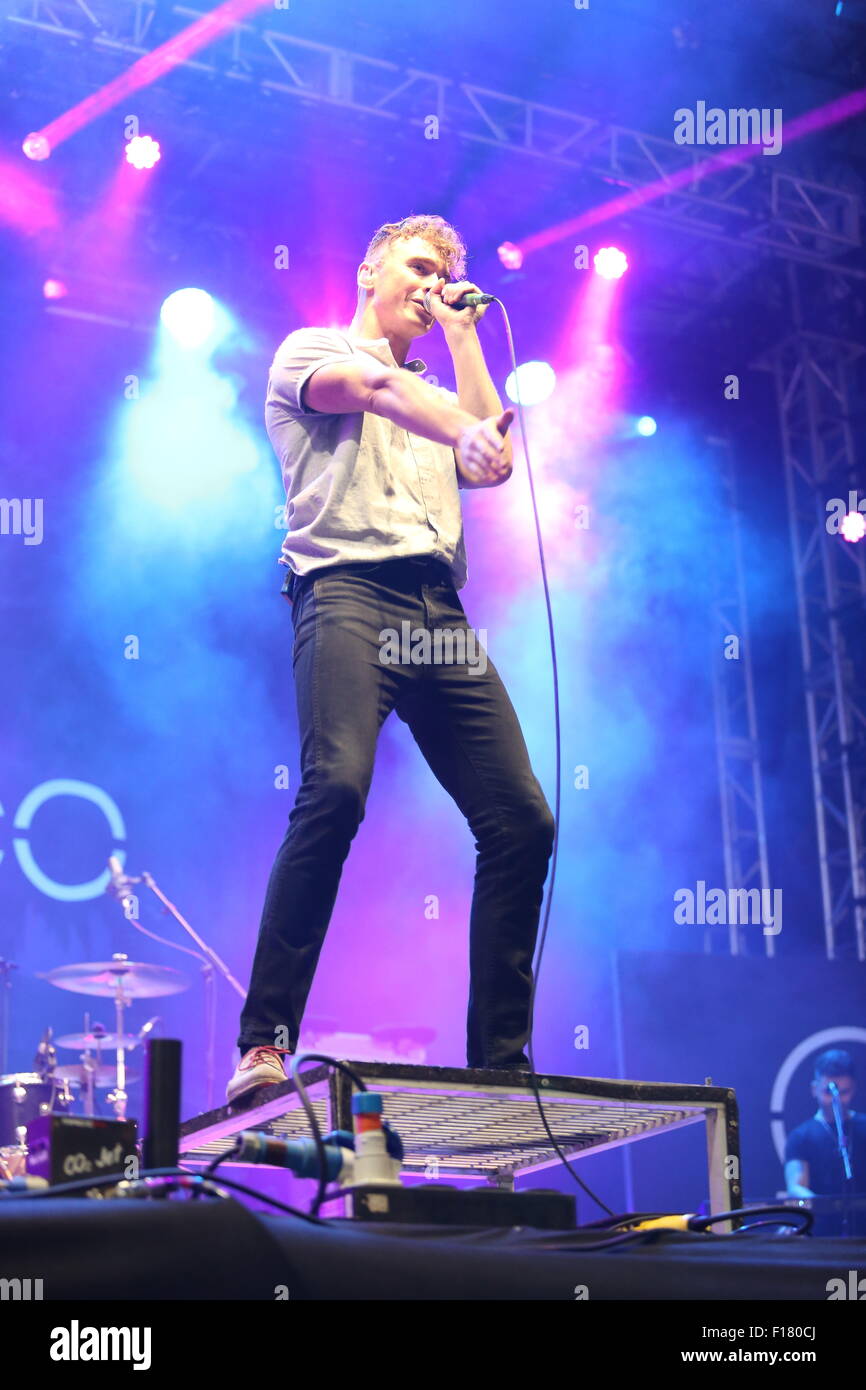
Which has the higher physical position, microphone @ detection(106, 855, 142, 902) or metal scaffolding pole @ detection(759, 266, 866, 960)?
metal scaffolding pole @ detection(759, 266, 866, 960)

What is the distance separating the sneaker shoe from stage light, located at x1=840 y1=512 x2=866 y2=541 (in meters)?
6.92

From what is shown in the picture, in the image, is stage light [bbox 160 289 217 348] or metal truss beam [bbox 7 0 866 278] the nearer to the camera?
metal truss beam [bbox 7 0 866 278]

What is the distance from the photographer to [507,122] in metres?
7.71

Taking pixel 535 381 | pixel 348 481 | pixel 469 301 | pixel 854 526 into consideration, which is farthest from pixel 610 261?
pixel 348 481

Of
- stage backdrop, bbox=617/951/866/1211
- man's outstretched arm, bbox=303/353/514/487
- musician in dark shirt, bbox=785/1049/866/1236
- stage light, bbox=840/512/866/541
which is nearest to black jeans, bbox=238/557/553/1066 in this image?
man's outstretched arm, bbox=303/353/514/487

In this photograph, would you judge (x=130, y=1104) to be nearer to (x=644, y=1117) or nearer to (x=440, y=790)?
(x=440, y=790)

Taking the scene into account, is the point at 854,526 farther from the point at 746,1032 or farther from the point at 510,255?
the point at 746,1032

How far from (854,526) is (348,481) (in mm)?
6393

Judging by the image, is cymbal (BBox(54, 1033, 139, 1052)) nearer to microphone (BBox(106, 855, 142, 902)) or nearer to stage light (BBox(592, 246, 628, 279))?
microphone (BBox(106, 855, 142, 902))

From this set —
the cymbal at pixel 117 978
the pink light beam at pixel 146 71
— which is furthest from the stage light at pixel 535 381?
the cymbal at pixel 117 978

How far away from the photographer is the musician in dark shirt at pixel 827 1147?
6.63 metres

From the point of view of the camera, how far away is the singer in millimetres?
2580

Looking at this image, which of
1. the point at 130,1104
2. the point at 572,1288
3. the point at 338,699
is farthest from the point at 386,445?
the point at 130,1104
